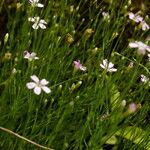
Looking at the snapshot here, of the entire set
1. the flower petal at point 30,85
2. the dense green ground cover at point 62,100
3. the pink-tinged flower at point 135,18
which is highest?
the pink-tinged flower at point 135,18

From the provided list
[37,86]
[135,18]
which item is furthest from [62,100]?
[135,18]

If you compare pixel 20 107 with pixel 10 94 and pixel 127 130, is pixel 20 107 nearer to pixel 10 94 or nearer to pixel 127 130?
pixel 10 94

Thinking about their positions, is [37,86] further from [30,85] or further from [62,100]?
[62,100]

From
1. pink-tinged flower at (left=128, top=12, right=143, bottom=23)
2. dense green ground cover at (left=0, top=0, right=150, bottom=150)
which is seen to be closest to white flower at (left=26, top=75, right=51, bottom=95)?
dense green ground cover at (left=0, top=0, right=150, bottom=150)

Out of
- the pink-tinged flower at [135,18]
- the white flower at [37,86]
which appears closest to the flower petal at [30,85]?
the white flower at [37,86]

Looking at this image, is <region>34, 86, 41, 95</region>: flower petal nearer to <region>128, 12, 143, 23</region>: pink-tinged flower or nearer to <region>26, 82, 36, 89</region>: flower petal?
<region>26, 82, 36, 89</region>: flower petal

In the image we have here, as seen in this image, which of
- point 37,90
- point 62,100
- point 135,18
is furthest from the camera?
point 135,18

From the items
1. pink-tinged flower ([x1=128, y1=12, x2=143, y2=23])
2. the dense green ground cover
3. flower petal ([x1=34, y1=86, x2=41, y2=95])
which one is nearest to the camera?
flower petal ([x1=34, y1=86, x2=41, y2=95])

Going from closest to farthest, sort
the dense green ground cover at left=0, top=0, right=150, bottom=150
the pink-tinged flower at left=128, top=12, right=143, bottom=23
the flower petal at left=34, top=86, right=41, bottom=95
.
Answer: the flower petal at left=34, top=86, right=41, bottom=95 < the dense green ground cover at left=0, top=0, right=150, bottom=150 < the pink-tinged flower at left=128, top=12, right=143, bottom=23

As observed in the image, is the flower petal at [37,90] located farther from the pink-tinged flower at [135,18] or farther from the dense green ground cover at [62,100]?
the pink-tinged flower at [135,18]

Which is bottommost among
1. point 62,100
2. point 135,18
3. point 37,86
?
point 62,100

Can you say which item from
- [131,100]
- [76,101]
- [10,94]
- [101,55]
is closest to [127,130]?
[131,100]
